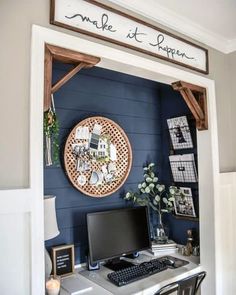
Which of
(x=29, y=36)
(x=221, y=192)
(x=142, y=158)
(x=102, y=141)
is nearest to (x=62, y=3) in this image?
(x=29, y=36)

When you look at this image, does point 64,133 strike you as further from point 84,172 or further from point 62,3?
point 62,3

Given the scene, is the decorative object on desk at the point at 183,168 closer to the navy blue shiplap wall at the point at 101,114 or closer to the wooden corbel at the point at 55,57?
the navy blue shiplap wall at the point at 101,114

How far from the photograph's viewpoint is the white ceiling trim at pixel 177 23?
1807 mm

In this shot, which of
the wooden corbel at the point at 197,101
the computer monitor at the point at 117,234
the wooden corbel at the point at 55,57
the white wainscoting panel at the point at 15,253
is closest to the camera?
the white wainscoting panel at the point at 15,253

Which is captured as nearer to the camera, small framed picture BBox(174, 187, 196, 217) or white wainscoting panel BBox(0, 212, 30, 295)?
white wainscoting panel BBox(0, 212, 30, 295)

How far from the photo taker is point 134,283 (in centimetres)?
192

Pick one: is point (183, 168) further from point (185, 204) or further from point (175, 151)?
point (185, 204)

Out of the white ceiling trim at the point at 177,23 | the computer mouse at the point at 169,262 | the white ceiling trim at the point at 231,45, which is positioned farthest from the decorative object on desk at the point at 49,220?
the white ceiling trim at the point at 231,45

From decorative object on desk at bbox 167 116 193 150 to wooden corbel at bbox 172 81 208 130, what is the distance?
313 mm

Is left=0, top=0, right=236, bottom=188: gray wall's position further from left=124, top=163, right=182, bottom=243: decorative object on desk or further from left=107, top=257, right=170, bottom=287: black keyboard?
left=124, top=163, right=182, bottom=243: decorative object on desk

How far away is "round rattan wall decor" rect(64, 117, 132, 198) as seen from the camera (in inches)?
86.2

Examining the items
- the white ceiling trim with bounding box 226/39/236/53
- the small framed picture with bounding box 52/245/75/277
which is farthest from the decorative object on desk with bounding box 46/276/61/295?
the white ceiling trim with bounding box 226/39/236/53

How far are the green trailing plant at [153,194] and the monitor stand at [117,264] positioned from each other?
539 millimetres

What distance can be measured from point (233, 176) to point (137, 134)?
941 mm
